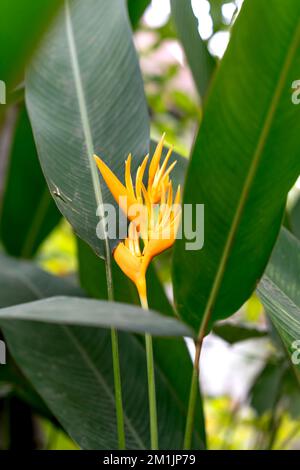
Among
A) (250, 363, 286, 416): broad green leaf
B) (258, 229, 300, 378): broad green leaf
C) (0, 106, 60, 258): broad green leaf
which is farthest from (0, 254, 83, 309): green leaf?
(250, 363, 286, 416): broad green leaf

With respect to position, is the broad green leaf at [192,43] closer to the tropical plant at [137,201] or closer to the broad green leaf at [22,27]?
the tropical plant at [137,201]

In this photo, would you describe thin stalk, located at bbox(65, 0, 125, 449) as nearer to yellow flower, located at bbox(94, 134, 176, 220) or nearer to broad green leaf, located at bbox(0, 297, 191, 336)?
yellow flower, located at bbox(94, 134, 176, 220)

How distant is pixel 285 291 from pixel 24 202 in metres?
0.48

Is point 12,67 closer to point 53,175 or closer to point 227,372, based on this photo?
point 53,175

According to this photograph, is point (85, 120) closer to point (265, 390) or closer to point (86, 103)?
point (86, 103)

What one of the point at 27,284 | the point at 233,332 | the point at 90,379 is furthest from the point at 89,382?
the point at 233,332

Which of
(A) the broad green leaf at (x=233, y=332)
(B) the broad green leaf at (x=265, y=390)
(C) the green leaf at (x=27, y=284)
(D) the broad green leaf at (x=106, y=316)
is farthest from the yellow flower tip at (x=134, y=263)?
(B) the broad green leaf at (x=265, y=390)

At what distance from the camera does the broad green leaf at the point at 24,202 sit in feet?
2.85

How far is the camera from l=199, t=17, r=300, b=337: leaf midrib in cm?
36

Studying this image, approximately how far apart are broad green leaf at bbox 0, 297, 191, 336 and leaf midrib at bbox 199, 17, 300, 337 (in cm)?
14

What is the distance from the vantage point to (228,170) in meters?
0.39

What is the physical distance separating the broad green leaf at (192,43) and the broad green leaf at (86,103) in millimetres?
47
